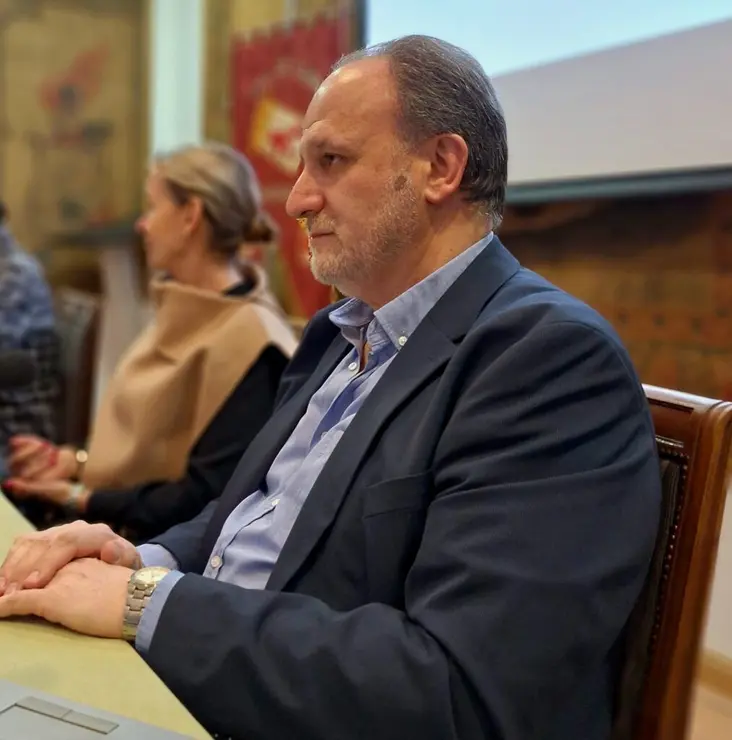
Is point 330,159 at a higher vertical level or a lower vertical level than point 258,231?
higher

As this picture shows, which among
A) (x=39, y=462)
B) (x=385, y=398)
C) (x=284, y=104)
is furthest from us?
(x=284, y=104)

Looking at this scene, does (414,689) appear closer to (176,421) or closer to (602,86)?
(176,421)

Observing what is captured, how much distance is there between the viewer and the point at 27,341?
9.14 ft

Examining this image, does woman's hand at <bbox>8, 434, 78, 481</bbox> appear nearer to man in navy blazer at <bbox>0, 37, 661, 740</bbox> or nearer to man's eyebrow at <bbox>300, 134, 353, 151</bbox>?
man in navy blazer at <bbox>0, 37, 661, 740</bbox>

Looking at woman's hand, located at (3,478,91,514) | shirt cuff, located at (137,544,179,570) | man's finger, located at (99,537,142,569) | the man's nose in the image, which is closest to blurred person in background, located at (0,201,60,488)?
woman's hand, located at (3,478,91,514)

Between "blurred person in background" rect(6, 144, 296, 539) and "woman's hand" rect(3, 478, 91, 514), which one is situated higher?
"blurred person in background" rect(6, 144, 296, 539)

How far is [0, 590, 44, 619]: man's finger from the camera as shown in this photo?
93 centimetres

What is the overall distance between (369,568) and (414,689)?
16 cm

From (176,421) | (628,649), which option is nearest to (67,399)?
(176,421)

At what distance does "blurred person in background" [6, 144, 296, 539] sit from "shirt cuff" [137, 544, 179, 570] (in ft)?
1.54

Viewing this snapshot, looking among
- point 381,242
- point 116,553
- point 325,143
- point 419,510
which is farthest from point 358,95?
point 116,553

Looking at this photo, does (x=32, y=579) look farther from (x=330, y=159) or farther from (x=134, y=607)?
(x=330, y=159)

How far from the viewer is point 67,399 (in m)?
2.65

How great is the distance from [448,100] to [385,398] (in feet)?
1.22
